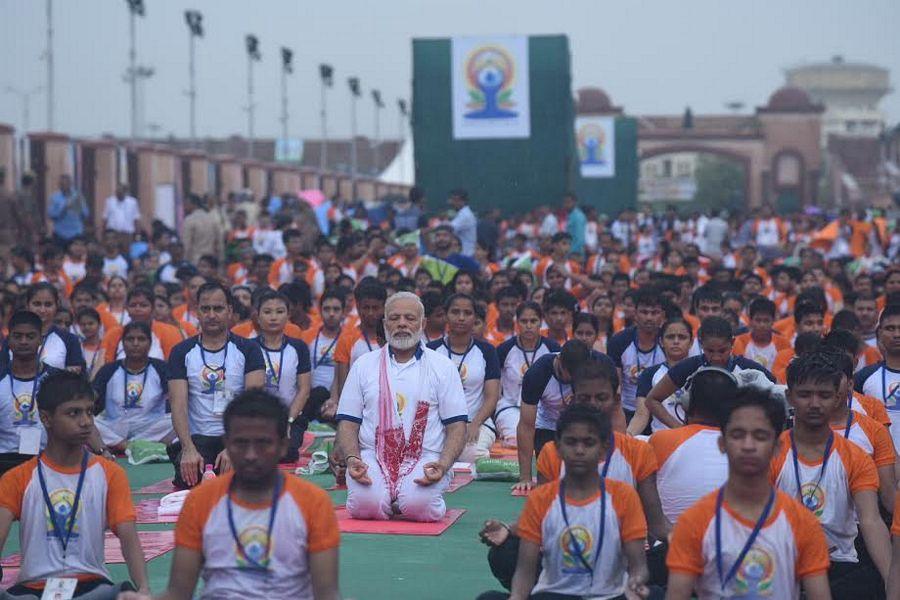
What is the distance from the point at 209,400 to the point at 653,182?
97071 mm

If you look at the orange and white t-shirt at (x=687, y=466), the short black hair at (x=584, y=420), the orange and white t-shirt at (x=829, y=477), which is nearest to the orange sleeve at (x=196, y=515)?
the short black hair at (x=584, y=420)

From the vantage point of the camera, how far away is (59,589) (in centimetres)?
711

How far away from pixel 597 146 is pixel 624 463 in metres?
47.9

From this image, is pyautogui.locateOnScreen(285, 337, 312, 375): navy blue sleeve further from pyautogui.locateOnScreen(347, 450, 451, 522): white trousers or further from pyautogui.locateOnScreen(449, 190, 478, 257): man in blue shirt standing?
pyautogui.locateOnScreen(449, 190, 478, 257): man in blue shirt standing

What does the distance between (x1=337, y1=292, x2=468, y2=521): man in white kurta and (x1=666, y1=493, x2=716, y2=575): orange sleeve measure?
4.11 metres

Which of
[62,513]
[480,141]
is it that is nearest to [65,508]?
[62,513]

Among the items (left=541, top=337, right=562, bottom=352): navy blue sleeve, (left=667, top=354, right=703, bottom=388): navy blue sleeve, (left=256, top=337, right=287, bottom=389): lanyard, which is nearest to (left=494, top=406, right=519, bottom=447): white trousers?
(left=541, top=337, right=562, bottom=352): navy blue sleeve

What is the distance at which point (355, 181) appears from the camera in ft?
193

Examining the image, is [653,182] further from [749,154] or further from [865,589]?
[865,589]

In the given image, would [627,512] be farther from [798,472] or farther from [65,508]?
[65,508]

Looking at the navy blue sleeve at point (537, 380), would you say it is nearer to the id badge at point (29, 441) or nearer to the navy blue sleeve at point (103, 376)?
the id badge at point (29, 441)

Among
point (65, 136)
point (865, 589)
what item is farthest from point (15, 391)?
point (65, 136)

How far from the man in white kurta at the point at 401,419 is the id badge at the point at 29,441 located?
1839 mm

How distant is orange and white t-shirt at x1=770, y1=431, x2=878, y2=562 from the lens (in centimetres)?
736
